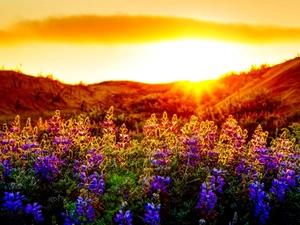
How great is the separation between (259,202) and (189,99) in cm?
2607

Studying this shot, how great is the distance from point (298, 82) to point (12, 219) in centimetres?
1885

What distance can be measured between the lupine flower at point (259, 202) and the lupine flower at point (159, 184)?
3.39ft

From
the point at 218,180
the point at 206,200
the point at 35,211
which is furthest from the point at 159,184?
the point at 35,211

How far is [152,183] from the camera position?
6059 mm


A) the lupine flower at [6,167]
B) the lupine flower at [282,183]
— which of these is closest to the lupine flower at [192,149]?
the lupine flower at [282,183]

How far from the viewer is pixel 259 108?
1995 cm

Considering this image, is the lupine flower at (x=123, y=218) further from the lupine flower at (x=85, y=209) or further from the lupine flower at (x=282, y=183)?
the lupine flower at (x=282, y=183)

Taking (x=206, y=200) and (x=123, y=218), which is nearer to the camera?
(x=123, y=218)

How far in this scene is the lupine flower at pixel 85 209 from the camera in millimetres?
5535

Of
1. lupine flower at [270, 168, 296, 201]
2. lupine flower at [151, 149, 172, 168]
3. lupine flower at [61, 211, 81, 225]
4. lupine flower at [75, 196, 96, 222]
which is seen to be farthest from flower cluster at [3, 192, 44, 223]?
lupine flower at [270, 168, 296, 201]

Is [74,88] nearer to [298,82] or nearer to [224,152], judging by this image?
[298,82]

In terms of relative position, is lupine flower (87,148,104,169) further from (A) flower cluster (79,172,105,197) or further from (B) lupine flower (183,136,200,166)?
(B) lupine flower (183,136,200,166)

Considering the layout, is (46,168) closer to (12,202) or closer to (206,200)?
(12,202)

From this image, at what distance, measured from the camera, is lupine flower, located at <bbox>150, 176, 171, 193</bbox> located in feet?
19.8
